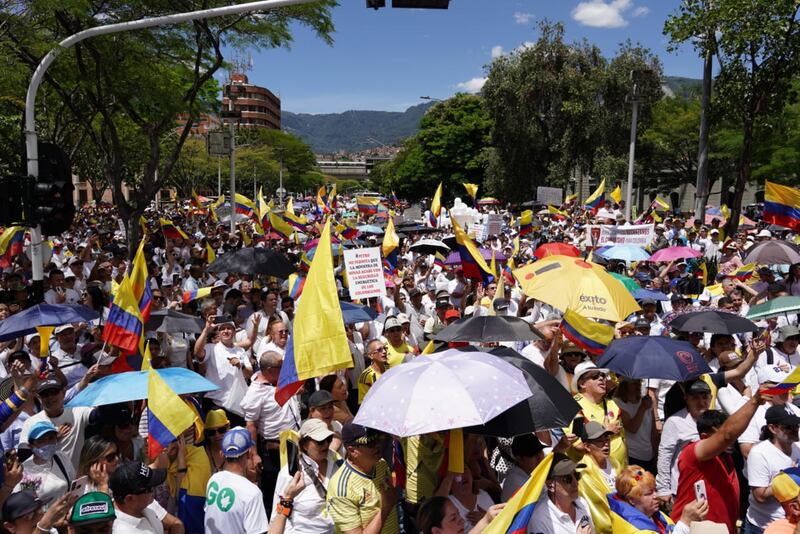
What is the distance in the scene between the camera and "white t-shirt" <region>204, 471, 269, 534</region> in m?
4.19

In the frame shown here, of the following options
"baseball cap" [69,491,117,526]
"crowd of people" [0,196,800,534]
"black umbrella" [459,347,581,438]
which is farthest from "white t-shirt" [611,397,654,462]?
"baseball cap" [69,491,117,526]

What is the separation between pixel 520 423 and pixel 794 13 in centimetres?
1986

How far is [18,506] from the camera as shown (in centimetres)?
357

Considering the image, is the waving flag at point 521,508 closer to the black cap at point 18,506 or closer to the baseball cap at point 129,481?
the baseball cap at point 129,481

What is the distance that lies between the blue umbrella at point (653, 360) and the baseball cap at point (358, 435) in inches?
89.8

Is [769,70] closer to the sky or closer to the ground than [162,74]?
closer to the sky

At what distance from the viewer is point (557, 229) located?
23422 mm

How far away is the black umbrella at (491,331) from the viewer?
6113mm

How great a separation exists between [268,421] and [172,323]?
2.11m

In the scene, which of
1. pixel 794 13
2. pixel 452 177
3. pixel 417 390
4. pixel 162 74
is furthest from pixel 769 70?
pixel 452 177

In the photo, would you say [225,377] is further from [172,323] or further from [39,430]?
[39,430]

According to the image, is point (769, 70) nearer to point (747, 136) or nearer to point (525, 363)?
point (747, 136)

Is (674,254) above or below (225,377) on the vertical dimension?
above

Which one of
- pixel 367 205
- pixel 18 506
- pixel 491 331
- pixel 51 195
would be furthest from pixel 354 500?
pixel 367 205
